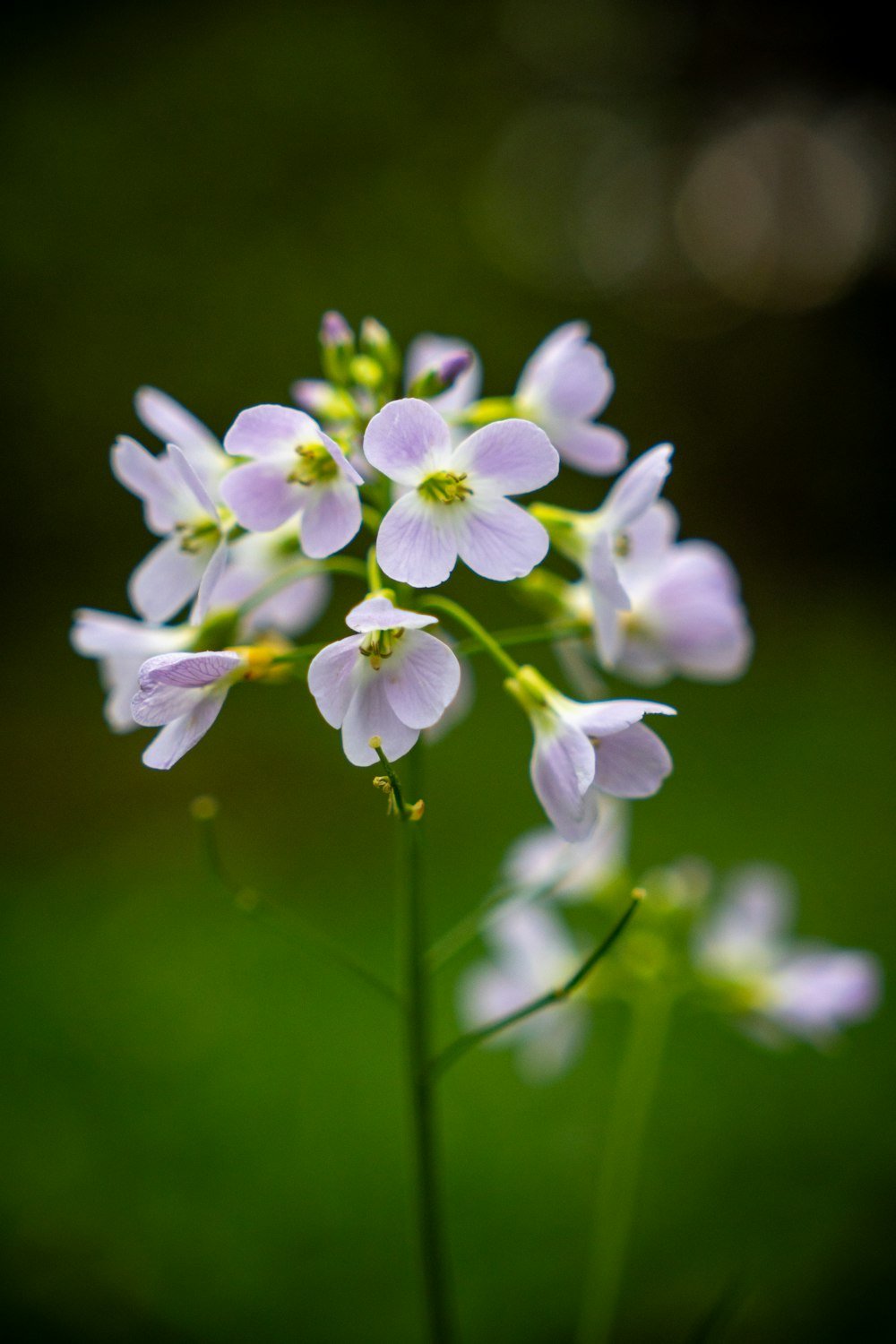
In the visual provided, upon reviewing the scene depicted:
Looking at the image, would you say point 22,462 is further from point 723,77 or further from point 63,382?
point 723,77

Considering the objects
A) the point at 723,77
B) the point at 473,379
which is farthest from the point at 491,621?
the point at 723,77

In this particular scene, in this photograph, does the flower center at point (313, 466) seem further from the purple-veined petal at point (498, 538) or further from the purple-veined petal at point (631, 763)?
the purple-veined petal at point (631, 763)

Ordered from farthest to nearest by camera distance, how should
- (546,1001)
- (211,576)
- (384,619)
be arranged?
(546,1001), (211,576), (384,619)

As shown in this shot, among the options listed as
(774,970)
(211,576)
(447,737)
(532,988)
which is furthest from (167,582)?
(447,737)

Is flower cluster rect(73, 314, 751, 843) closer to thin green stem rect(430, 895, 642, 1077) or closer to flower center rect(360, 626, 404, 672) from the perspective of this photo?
flower center rect(360, 626, 404, 672)

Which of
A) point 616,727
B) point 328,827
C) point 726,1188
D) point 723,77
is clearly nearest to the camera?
point 616,727

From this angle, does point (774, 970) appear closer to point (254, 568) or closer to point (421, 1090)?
point (421, 1090)
